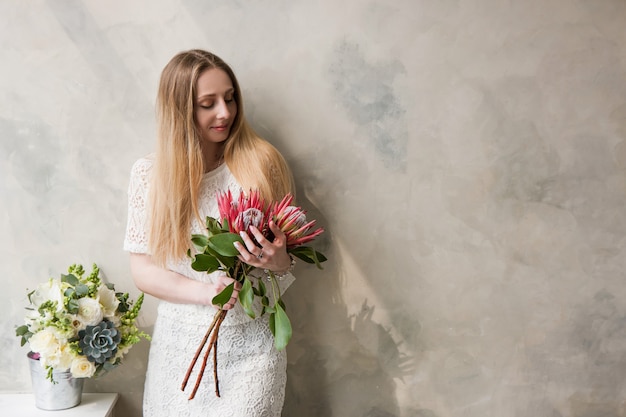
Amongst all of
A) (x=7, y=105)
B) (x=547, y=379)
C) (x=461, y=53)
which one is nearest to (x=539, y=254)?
(x=547, y=379)

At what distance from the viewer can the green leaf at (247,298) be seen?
1.84 meters

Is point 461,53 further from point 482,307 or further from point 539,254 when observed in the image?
point 482,307

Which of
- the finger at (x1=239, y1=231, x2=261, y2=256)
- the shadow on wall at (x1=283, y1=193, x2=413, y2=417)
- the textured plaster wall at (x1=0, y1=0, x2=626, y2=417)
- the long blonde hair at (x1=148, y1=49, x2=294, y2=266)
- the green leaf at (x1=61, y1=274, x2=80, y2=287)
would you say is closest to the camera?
the finger at (x1=239, y1=231, x2=261, y2=256)

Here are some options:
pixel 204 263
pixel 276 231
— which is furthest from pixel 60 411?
pixel 276 231

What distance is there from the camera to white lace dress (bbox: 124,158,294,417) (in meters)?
2.04

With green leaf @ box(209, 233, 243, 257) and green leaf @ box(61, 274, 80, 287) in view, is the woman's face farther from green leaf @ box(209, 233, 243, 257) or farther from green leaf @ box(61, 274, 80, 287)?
green leaf @ box(61, 274, 80, 287)

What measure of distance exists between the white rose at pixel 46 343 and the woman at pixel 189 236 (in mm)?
330

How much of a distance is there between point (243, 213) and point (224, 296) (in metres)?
0.26

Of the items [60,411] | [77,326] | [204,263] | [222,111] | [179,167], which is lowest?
[60,411]

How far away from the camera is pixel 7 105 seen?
7.50 ft

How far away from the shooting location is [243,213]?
179cm

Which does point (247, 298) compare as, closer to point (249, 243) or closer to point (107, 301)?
point (249, 243)

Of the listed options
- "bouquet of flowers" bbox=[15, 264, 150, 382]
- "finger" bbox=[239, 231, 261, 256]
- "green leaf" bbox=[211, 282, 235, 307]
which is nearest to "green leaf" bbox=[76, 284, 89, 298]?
"bouquet of flowers" bbox=[15, 264, 150, 382]

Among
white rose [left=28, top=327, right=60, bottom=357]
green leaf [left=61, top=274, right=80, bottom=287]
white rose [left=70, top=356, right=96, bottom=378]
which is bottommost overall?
white rose [left=70, top=356, right=96, bottom=378]
